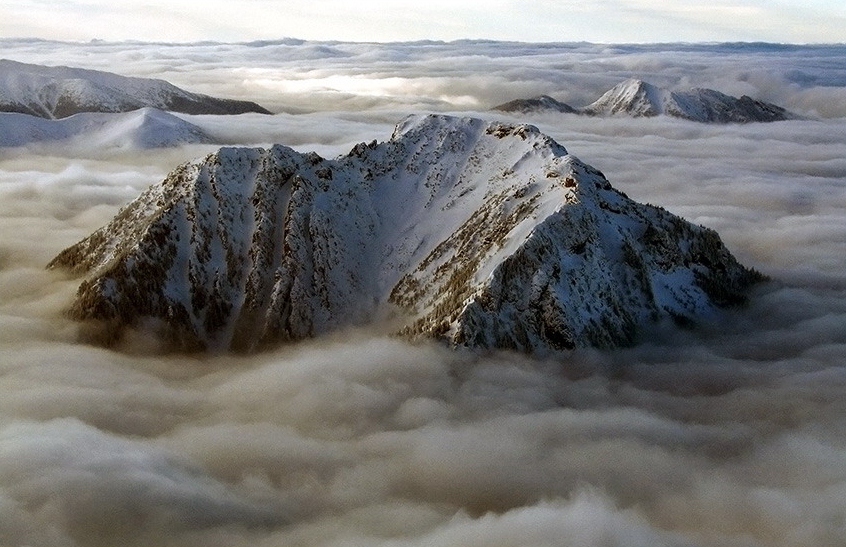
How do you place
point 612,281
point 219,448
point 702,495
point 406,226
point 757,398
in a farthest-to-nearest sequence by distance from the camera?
point 406,226
point 612,281
point 757,398
point 219,448
point 702,495

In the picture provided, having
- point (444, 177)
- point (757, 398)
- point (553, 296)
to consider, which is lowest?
point (757, 398)

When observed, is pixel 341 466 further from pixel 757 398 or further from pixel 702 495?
pixel 757 398

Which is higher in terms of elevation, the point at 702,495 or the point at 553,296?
the point at 553,296

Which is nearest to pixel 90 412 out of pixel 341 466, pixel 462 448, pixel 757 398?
pixel 341 466

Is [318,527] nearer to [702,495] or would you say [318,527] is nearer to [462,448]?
[462,448]

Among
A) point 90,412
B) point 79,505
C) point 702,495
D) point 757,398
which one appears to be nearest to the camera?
point 79,505

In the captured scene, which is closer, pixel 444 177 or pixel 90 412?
pixel 90 412
